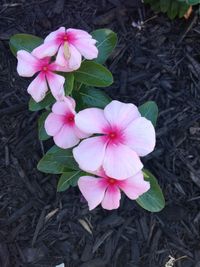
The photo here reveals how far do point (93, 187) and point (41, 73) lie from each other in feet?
1.38

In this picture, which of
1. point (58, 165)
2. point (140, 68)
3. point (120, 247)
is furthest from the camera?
point (140, 68)

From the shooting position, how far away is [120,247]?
7.54 ft

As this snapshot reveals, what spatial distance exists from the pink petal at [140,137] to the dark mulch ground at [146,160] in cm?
80

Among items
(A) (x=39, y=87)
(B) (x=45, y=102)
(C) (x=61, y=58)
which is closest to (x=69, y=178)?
(B) (x=45, y=102)

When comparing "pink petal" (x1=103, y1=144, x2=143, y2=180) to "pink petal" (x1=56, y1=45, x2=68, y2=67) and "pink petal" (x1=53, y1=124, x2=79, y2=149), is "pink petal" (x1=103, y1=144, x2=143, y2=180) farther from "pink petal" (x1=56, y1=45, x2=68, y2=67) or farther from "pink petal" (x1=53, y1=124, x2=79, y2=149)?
"pink petal" (x1=56, y1=45, x2=68, y2=67)

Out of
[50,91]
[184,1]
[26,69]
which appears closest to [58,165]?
[50,91]

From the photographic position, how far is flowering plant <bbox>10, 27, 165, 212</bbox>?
1.55 meters

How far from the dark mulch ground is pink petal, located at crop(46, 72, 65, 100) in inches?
27.4

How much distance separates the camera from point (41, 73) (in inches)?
69.7

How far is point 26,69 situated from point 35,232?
865mm

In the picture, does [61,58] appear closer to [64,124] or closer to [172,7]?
[64,124]

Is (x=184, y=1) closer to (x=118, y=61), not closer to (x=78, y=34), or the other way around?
(x=118, y=61)


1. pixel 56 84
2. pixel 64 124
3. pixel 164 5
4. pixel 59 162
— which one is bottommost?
pixel 59 162

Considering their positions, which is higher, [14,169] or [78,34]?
[78,34]
